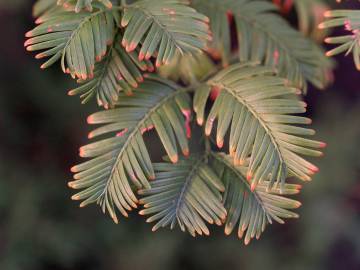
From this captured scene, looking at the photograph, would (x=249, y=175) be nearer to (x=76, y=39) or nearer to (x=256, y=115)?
(x=256, y=115)

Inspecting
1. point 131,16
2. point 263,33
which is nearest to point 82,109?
point 263,33

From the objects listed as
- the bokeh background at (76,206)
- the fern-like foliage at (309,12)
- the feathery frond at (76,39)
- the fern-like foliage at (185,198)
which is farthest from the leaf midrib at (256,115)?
the bokeh background at (76,206)

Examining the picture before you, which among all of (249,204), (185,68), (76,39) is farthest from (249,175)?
(185,68)

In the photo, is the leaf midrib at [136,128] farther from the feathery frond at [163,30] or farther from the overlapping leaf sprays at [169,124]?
the feathery frond at [163,30]

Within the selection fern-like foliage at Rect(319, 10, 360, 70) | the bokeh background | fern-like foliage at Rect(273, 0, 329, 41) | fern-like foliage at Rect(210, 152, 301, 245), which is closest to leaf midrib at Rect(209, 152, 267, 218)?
fern-like foliage at Rect(210, 152, 301, 245)

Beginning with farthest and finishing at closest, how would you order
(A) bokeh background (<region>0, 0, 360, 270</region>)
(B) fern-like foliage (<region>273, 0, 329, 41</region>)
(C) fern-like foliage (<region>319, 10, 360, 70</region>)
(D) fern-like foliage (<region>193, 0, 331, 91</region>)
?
(A) bokeh background (<region>0, 0, 360, 270</region>) → (B) fern-like foliage (<region>273, 0, 329, 41</region>) → (D) fern-like foliage (<region>193, 0, 331, 91</region>) → (C) fern-like foliage (<region>319, 10, 360, 70</region>)

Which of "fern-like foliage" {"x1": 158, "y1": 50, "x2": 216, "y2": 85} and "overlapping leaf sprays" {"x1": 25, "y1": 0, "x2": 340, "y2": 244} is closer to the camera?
"overlapping leaf sprays" {"x1": 25, "y1": 0, "x2": 340, "y2": 244}

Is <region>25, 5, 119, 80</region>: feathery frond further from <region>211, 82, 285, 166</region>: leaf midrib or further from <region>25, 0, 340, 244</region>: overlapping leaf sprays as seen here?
<region>211, 82, 285, 166</region>: leaf midrib
